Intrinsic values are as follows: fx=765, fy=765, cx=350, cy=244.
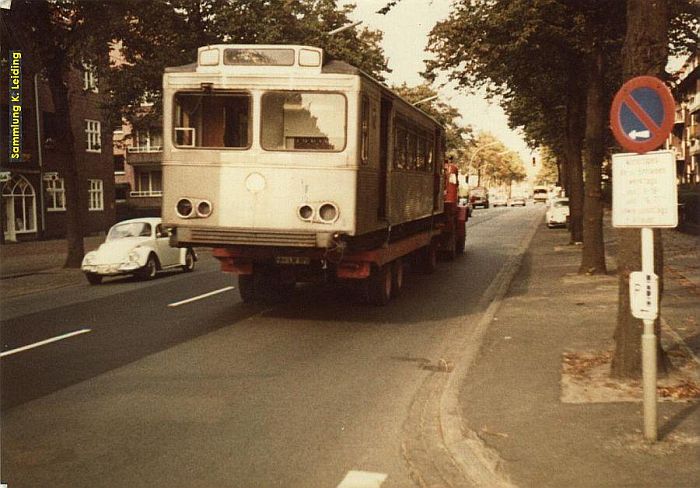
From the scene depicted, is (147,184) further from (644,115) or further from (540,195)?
(540,195)

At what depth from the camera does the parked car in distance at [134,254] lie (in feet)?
57.2

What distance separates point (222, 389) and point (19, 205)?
32613 mm

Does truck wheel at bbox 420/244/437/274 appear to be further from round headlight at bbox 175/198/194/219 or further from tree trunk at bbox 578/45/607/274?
round headlight at bbox 175/198/194/219

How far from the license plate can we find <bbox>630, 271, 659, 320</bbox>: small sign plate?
6.11 meters

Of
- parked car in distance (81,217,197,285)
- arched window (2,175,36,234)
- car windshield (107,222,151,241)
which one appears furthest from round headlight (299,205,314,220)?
arched window (2,175,36,234)

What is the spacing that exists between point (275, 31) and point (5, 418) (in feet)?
68.3

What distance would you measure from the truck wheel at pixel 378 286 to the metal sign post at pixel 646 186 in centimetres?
675

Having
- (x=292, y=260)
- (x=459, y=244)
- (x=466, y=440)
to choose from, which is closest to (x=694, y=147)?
(x=459, y=244)

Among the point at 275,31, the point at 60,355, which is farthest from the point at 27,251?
the point at 60,355

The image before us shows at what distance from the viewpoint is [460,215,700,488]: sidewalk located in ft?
16.0

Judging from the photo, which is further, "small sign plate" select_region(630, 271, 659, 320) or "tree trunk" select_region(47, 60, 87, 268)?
"tree trunk" select_region(47, 60, 87, 268)

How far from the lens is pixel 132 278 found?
61.5 ft

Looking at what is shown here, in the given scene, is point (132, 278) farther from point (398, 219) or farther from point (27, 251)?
point (27, 251)

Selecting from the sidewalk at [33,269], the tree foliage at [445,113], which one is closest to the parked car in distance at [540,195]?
the tree foliage at [445,113]
